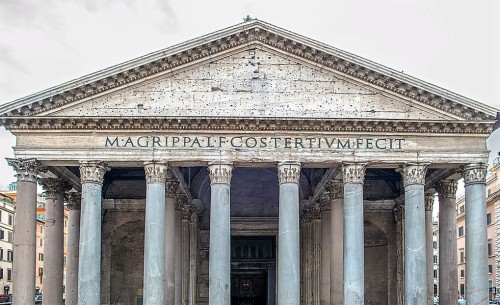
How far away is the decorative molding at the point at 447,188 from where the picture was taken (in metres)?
32.0

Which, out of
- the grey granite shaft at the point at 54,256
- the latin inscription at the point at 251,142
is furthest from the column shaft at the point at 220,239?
the grey granite shaft at the point at 54,256

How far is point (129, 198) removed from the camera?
37062mm

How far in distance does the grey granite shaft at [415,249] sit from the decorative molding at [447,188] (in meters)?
4.37

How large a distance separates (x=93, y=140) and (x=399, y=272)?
16519mm

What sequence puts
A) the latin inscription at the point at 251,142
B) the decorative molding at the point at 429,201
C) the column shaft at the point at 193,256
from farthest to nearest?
the column shaft at the point at 193,256 → the decorative molding at the point at 429,201 → the latin inscription at the point at 251,142

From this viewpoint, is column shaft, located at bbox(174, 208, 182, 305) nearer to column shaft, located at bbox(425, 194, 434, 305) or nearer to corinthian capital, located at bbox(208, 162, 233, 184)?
corinthian capital, located at bbox(208, 162, 233, 184)

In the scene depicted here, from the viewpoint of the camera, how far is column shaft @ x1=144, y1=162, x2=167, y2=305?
2695 cm

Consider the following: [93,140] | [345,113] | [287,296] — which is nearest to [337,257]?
[287,296]

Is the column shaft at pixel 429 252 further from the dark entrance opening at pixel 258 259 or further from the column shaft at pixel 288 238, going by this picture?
the dark entrance opening at pixel 258 259

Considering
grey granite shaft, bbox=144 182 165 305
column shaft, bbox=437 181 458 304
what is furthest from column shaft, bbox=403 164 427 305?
grey granite shaft, bbox=144 182 165 305

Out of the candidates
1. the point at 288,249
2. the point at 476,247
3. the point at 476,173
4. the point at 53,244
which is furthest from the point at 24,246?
the point at 476,173

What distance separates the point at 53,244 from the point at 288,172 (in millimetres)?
10610

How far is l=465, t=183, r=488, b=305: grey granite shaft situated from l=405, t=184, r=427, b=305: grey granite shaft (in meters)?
1.65

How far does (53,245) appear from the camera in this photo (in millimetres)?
31656
